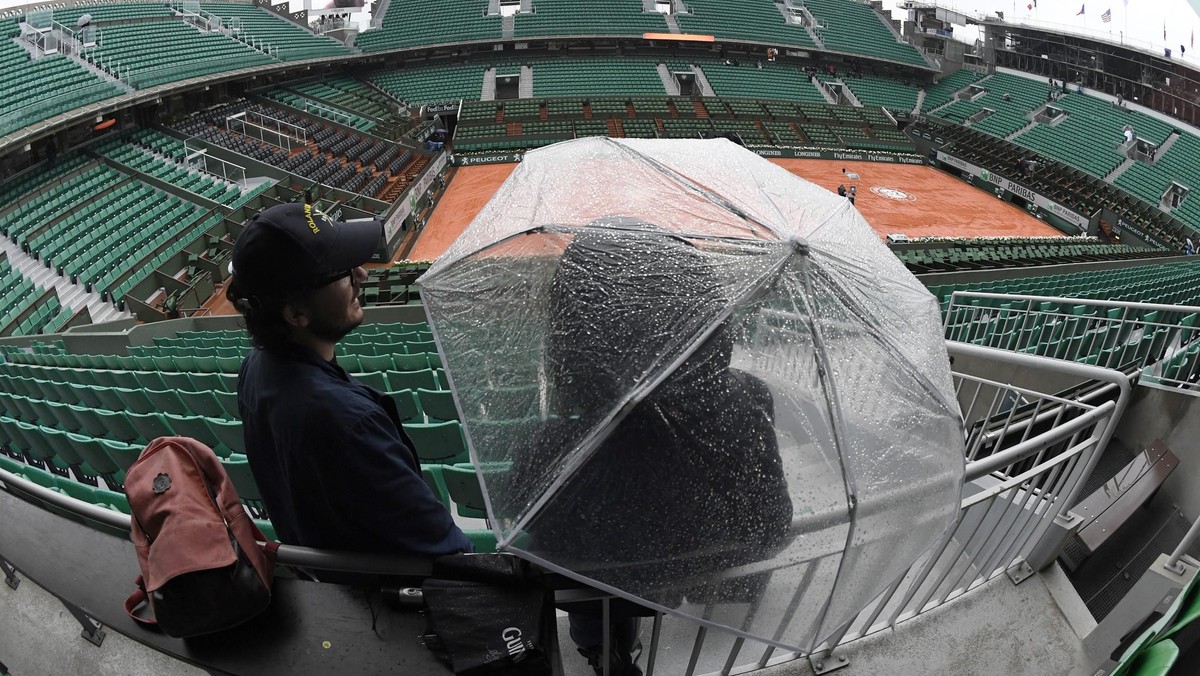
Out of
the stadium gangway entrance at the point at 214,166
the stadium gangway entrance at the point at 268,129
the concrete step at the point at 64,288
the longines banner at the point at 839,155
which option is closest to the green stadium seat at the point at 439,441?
the concrete step at the point at 64,288

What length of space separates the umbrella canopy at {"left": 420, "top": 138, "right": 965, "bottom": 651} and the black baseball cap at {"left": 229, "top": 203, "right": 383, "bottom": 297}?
651mm

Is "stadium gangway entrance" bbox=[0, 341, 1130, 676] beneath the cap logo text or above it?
beneath

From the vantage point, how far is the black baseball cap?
166cm

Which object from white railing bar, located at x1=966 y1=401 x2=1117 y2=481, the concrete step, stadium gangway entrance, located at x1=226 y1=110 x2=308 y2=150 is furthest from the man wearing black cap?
stadium gangway entrance, located at x1=226 y1=110 x2=308 y2=150

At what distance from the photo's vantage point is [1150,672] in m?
1.51

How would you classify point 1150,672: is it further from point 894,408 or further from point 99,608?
point 99,608

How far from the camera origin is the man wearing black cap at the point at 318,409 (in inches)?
63.7

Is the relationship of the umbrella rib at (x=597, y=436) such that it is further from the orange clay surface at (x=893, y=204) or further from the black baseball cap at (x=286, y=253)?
the orange clay surface at (x=893, y=204)

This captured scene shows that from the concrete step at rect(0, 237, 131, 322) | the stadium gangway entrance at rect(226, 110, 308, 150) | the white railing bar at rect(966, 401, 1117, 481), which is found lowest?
the concrete step at rect(0, 237, 131, 322)

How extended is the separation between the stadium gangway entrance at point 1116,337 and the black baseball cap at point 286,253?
3.33 metres

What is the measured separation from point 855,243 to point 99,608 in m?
2.68

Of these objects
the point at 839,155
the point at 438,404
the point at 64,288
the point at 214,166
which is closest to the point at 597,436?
the point at 438,404

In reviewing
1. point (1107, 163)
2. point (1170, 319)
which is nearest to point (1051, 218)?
point (1107, 163)

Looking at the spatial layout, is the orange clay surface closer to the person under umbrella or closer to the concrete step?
the concrete step
